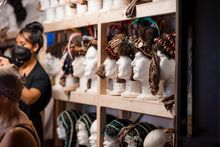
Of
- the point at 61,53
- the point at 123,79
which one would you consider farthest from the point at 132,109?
the point at 61,53

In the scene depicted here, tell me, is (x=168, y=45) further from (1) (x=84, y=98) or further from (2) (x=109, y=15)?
(1) (x=84, y=98)

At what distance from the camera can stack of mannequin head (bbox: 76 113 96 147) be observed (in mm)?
1859

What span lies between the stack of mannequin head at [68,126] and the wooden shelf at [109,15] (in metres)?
0.45

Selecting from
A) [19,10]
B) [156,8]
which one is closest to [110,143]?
[156,8]

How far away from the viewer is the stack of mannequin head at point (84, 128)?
1.86 metres

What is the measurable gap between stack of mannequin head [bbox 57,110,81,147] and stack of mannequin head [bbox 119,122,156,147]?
0.42m

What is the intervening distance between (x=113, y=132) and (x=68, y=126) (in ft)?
1.32

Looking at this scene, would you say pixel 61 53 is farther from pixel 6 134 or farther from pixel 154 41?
pixel 6 134

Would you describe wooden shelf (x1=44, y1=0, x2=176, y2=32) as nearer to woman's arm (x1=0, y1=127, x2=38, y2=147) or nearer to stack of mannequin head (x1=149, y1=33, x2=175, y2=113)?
stack of mannequin head (x1=149, y1=33, x2=175, y2=113)

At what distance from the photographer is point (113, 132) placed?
1.65 meters

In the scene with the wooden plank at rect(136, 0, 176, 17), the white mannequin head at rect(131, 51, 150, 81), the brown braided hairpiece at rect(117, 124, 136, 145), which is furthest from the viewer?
the brown braided hairpiece at rect(117, 124, 136, 145)

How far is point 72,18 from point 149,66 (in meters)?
0.61

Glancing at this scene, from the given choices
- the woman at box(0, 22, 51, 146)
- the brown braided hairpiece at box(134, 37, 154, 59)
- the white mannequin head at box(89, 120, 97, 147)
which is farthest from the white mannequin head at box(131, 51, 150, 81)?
the woman at box(0, 22, 51, 146)

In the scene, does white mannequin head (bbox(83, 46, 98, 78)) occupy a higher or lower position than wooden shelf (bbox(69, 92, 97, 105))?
higher
